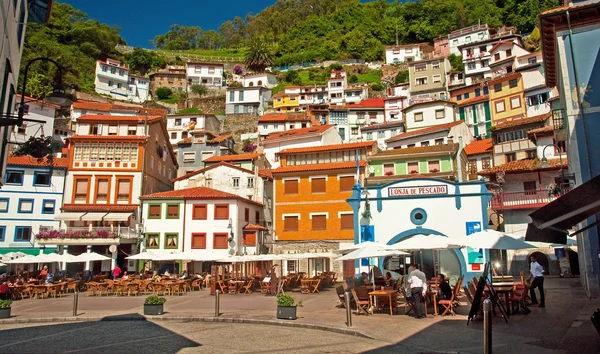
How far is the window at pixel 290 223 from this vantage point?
39.7 meters

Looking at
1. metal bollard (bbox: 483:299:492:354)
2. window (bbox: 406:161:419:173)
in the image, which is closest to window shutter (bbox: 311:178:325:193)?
window (bbox: 406:161:419:173)

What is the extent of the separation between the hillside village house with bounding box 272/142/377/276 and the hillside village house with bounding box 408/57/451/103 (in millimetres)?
43639

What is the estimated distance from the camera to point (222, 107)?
92.9 metres

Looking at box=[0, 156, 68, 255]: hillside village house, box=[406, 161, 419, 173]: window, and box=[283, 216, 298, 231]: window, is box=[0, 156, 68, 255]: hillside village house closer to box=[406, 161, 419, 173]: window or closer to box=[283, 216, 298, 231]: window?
box=[283, 216, 298, 231]: window

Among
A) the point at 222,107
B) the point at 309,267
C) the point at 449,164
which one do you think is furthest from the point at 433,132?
the point at 222,107

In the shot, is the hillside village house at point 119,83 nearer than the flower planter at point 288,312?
No

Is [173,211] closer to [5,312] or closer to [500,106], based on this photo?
[5,312]

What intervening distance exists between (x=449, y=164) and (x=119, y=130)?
31.8 m

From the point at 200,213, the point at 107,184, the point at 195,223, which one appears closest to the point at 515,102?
the point at 200,213

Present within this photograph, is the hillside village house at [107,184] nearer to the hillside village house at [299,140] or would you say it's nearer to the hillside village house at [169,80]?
the hillside village house at [299,140]

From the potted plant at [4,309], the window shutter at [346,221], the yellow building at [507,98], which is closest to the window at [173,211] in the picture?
the window shutter at [346,221]

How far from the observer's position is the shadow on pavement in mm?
11000

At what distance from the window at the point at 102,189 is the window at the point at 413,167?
26.9m

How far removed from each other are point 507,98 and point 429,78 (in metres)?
25.7
